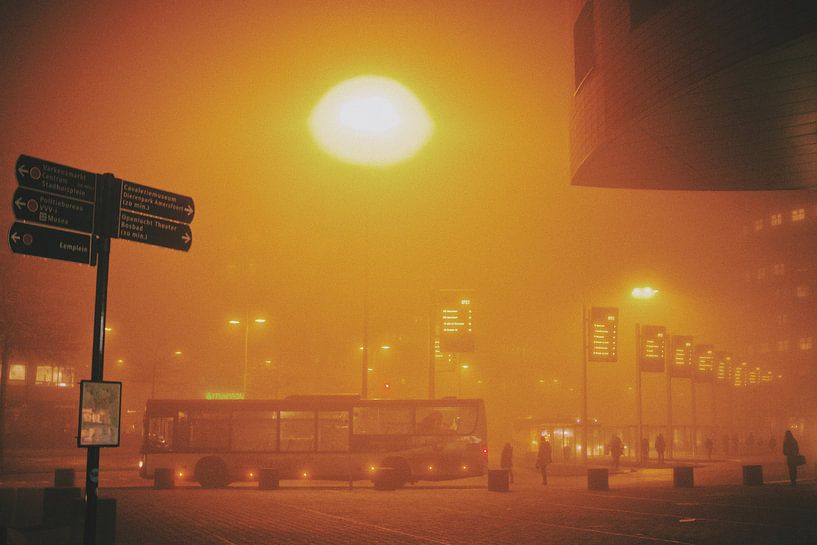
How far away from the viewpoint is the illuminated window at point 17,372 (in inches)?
3062

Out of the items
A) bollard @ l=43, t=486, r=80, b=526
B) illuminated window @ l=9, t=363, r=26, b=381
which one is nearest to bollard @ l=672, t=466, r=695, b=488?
bollard @ l=43, t=486, r=80, b=526

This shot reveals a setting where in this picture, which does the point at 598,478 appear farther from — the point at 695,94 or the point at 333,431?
the point at 695,94

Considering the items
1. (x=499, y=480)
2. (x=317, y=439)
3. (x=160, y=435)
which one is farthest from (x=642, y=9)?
(x=160, y=435)

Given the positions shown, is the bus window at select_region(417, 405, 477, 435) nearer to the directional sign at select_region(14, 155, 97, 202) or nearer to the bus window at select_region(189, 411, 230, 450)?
the bus window at select_region(189, 411, 230, 450)

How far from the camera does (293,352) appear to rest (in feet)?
265

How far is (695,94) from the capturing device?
1856 cm

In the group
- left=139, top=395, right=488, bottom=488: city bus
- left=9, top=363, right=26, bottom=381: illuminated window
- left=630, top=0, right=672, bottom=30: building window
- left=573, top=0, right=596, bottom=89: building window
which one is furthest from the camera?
left=9, top=363, right=26, bottom=381: illuminated window

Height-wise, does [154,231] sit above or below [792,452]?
above

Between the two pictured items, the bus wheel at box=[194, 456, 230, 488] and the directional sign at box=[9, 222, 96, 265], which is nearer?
the directional sign at box=[9, 222, 96, 265]

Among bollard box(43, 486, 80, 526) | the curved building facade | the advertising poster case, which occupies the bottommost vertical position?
bollard box(43, 486, 80, 526)

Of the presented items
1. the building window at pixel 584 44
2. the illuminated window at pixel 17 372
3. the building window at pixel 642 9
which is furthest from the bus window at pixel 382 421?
the illuminated window at pixel 17 372

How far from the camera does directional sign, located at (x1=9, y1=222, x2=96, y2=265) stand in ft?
28.9

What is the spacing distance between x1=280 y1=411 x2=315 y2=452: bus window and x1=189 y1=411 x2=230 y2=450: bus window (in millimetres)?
2257

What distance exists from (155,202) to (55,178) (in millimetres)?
1224
